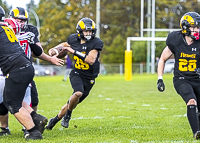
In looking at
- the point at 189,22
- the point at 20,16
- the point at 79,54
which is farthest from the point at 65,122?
the point at 189,22

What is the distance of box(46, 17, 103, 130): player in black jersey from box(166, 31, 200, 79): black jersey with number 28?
1.32m

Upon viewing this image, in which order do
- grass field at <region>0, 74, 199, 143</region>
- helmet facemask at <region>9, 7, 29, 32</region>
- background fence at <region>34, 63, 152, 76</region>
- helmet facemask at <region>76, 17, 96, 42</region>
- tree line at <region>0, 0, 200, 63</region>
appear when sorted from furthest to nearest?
tree line at <region>0, 0, 200, 63</region>, background fence at <region>34, 63, 152, 76</region>, helmet facemask at <region>76, 17, 96, 42</region>, helmet facemask at <region>9, 7, 29, 32</region>, grass field at <region>0, 74, 199, 143</region>

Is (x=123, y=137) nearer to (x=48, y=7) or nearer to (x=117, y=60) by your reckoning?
(x=117, y=60)

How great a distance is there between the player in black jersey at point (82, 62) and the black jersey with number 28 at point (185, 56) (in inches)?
52.0

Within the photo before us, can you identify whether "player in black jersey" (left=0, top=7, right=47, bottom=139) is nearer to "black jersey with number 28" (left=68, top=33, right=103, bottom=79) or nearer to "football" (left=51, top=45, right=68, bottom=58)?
"football" (left=51, top=45, right=68, bottom=58)

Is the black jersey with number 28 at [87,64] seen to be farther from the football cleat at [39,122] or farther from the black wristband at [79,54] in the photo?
the football cleat at [39,122]

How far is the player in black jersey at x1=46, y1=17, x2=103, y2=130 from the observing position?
6105 millimetres

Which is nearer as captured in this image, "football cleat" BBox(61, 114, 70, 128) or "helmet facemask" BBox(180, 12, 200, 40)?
"helmet facemask" BBox(180, 12, 200, 40)

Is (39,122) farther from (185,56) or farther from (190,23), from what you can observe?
(190,23)

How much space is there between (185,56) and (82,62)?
170 cm

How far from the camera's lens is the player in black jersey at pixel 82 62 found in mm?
6105

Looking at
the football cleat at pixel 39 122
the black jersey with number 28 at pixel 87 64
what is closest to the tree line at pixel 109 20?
the black jersey with number 28 at pixel 87 64

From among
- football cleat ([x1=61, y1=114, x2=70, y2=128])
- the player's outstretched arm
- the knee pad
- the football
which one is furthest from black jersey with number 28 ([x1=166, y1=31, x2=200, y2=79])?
the knee pad

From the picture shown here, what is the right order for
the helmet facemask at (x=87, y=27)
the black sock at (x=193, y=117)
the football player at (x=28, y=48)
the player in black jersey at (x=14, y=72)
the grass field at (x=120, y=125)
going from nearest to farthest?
the player in black jersey at (x=14, y=72), the black sock at (x=193, y=117), the grass field at (x=120, y=125), the football player at (x=28, y=48), the helmet facemask at (x=87, y=27)
